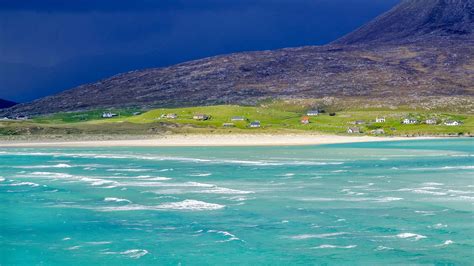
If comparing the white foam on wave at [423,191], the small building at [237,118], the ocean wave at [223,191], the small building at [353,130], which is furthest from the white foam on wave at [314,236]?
the small building at [237,118]

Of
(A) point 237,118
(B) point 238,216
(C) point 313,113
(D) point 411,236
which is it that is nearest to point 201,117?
(A) point 237,118

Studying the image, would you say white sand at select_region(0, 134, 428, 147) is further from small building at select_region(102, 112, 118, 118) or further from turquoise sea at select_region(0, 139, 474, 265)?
small building at select_region(102, 112, 118, 118)

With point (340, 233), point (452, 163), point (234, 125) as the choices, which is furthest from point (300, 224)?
point (234, 125)

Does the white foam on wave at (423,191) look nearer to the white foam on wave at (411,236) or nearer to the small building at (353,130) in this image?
the white foam on wave at (411,236)

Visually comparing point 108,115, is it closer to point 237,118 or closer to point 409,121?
point 237,118

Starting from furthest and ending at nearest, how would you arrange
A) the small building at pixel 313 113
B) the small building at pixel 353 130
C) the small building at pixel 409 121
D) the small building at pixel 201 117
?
the small building at pixel 313 113, the small building at pixel 409 121, the small building at pixel 201 117, the small building at pixel 353 130

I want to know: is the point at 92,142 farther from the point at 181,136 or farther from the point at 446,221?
the point at 446,221
